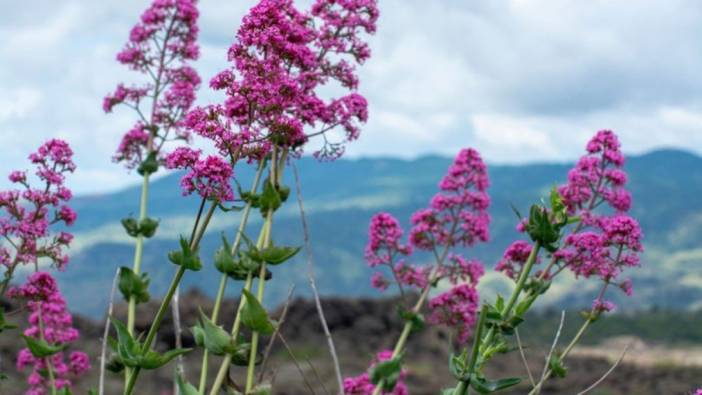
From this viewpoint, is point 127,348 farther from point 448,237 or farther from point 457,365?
point 448,237

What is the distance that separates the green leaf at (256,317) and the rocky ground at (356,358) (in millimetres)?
39197

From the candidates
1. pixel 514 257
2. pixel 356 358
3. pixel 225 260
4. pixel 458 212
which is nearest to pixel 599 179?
pixel 514 257

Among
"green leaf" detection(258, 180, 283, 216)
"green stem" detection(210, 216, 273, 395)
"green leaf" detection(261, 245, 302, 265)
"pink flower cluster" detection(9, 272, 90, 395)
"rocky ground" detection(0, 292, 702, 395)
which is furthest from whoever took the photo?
"rocky ground" detection(0, 292, 702, 395)

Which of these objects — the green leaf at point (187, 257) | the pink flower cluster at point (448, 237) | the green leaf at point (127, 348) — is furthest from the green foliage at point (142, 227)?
the green leaf at point (187, 257)

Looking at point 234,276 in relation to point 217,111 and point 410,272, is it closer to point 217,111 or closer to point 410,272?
point 217,111

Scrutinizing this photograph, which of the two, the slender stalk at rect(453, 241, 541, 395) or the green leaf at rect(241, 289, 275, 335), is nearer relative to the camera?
the slender stalk at rect(453, 241, 541, 395)

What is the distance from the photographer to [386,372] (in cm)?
589

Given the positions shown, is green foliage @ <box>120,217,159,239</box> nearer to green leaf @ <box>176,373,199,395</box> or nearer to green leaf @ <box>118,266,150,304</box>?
green leaf @ <box>118,266,150,304</box>

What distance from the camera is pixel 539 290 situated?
746 cm

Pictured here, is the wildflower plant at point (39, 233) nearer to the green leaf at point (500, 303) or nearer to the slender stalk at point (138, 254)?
the slender stalk at point (138, 254)

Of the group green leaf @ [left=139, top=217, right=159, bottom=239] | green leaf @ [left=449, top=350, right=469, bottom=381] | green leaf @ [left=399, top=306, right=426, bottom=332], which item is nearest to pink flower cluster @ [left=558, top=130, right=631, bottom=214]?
green leaf @ [left=399, top=306, right=426, bottom=332]

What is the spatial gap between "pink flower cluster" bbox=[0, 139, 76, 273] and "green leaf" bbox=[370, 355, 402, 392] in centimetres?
324

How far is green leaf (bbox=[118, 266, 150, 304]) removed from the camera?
28.9ft

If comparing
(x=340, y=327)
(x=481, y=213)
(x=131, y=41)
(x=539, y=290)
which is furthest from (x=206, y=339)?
(x=340, y=327)
